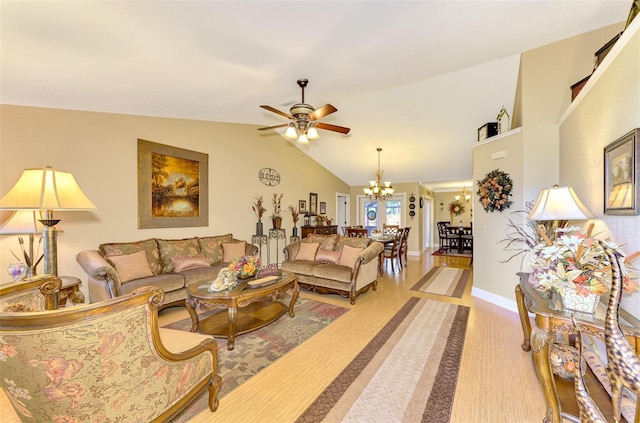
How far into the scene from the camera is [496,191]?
369cm

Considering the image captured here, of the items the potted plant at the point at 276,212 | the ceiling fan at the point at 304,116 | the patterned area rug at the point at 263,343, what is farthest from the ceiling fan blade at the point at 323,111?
the potted plant at the point at 276,212

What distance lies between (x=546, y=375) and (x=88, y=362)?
2.34 meters

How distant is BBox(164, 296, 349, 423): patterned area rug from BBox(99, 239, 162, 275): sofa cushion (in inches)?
40.7

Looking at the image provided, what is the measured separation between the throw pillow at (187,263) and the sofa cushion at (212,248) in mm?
210

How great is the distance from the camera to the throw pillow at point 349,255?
415 centimetres

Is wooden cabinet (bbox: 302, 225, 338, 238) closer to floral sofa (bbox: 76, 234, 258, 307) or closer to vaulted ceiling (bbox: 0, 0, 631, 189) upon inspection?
floral sofa (bbox: 76, 234, 258, 307)

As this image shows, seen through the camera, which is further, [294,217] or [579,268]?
[294,217]

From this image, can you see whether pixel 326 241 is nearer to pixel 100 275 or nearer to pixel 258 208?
pixel 258 208

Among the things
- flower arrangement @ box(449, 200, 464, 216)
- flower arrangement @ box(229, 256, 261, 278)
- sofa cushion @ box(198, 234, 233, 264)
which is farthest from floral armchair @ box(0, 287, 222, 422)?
flower arrangement @ box(449, 200, 464, 216)

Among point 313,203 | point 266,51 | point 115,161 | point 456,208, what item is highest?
point 266,51

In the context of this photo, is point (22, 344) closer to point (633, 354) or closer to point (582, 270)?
point (633, 354)

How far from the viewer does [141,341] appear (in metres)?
1.21

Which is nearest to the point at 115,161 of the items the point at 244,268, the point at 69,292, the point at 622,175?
the point at 69,292

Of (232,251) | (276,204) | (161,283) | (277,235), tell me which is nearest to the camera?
(161,283)
